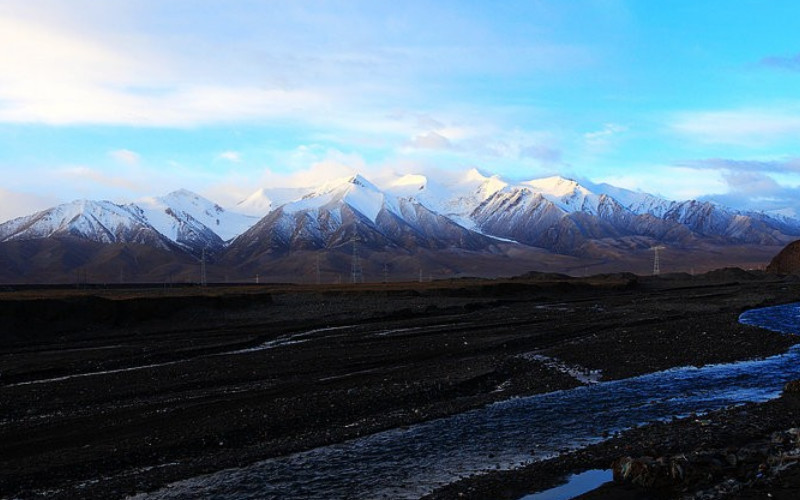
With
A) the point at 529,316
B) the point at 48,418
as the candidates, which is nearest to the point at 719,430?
the point at 48,418

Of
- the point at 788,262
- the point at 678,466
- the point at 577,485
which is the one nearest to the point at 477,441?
the point at 577,485

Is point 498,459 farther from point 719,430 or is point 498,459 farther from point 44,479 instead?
point 44,479

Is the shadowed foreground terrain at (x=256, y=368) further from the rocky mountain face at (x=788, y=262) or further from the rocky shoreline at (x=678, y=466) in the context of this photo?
the rocky mountain face at (x=788, y=262)

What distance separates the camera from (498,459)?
1694cm

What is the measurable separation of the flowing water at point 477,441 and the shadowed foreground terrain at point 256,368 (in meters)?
0.95

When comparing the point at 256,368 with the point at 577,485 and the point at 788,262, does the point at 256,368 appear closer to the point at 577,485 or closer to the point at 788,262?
A: the point at 577,485

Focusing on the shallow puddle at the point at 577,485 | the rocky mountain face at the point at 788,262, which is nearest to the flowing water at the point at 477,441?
the shallow puddle at the point at 577,485

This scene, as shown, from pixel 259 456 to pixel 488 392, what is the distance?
1046 cm

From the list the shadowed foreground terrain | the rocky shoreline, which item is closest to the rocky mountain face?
the shadowed foreground terrain

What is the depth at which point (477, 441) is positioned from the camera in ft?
61.1

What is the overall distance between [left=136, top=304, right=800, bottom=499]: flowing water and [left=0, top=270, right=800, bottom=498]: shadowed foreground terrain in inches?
37.4

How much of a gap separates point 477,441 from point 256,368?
54.9 ft

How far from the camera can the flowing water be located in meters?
15.2

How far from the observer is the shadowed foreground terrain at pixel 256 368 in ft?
60.1
